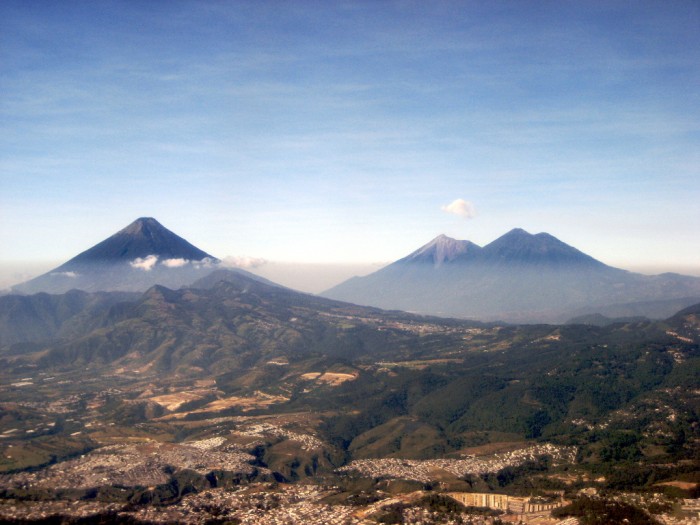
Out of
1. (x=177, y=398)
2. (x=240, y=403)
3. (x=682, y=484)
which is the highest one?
(x=682, y=484)

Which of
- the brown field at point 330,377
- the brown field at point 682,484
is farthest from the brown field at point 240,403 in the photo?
the brown field at point 682,484

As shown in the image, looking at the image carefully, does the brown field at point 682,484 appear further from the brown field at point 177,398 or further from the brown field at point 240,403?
the brown field at point 177,398

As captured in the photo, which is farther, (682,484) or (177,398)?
(177,398)

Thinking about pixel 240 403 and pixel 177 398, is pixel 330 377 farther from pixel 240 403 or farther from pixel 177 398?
pixel 177 398

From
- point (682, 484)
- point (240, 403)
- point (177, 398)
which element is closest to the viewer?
Answer: point (682, 484)

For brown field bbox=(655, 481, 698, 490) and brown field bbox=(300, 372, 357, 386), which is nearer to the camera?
brown field bbox=(655, 481, 698, 490)

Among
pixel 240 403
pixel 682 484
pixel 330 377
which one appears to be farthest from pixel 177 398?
pixel 682 484

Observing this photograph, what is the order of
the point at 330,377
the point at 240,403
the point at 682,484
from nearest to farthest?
1. the point at 682,484
2. the point at 240,403
3. the point at 330,377

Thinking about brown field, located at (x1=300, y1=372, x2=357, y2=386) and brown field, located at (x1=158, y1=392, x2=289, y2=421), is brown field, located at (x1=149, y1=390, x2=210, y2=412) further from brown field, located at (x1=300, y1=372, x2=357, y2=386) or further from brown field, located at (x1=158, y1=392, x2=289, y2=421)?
brown field, located at (x1=300, y1=372, x2=357, y2=386)

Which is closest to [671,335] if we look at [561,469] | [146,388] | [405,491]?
[561,469]

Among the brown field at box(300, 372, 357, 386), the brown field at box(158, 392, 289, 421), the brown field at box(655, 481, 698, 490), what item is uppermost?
the brown field at box(300, 372, 357, 386)

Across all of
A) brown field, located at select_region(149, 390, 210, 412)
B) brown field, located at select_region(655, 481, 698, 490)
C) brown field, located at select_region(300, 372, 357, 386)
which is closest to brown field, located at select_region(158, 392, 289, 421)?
brown field, located at select_region(149, 390, 210, 412)
